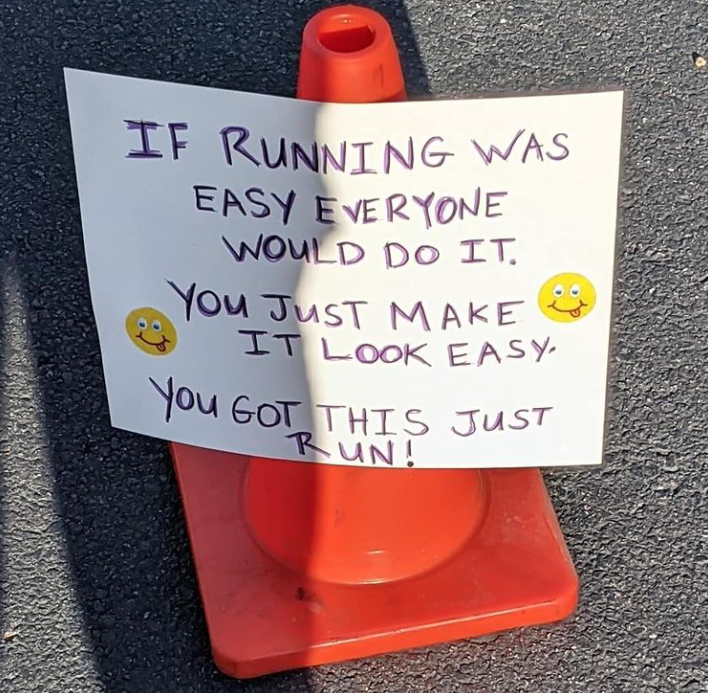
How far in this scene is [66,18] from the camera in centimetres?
252

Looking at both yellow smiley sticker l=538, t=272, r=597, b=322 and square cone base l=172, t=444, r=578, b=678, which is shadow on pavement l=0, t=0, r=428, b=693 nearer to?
square cone base l=172, t=444, r=578, b=678

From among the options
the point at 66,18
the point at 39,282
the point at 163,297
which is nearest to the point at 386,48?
the point at 163,297

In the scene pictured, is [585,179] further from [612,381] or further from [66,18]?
[66,18]

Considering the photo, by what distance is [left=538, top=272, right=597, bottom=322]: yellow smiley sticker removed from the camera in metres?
1.28

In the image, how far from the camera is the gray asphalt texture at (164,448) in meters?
1.55

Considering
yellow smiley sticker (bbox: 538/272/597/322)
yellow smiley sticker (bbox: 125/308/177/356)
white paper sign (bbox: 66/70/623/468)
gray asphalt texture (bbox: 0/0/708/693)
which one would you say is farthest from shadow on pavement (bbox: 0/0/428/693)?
yellow smiley sticker (bbox: 538/272/597/322)

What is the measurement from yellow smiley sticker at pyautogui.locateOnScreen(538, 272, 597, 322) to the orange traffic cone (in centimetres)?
34

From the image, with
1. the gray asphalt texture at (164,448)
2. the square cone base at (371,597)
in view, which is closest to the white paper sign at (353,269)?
the square cone base at (371,597)

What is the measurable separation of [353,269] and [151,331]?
0.27m

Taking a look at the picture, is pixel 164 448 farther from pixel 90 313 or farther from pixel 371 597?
pixel 371 597

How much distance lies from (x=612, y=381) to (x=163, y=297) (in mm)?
839

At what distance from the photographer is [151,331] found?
1.39m

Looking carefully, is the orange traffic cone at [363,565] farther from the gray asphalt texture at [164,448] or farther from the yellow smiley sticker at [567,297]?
the yellow smiley sticker at [567,297]

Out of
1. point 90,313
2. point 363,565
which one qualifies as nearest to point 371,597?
point 363,565
